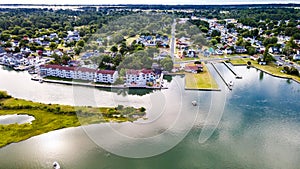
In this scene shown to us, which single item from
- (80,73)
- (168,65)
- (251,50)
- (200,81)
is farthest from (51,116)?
(251,50)

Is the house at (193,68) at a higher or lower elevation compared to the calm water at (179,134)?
higher

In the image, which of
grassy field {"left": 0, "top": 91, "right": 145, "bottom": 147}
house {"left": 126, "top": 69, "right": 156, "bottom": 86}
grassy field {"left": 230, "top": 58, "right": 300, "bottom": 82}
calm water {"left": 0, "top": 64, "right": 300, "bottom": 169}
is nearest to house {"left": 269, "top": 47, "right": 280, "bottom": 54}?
grassy field {"left": 230, "top": 58, "right": 300, "bottom": 82}

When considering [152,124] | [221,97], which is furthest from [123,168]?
[221,97]

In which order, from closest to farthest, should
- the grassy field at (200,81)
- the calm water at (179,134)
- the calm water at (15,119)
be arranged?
the calm water at (179,134)
the calm water at (15,119)
the grassy field at (200,81)

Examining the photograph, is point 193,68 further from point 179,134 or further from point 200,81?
point 179,134

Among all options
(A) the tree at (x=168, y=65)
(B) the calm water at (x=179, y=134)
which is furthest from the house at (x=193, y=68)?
(B) the calm water at (x=179, y=134)

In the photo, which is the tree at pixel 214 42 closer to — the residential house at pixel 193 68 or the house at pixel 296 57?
the house at pixel 296 57
